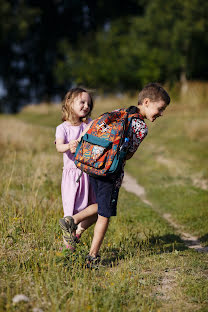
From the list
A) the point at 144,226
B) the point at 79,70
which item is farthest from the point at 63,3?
the point at 144,226

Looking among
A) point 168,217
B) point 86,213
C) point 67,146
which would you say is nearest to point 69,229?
point 86,213

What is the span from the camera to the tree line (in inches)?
846

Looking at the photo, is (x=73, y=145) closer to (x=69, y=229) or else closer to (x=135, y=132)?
(x=135, y=132)

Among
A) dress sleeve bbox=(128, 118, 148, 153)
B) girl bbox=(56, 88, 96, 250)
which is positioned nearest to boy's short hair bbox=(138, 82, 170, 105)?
dress sleeve bbox=(128, 118, 148, 153)

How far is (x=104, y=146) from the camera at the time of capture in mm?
3369

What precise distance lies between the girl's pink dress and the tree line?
18.1m

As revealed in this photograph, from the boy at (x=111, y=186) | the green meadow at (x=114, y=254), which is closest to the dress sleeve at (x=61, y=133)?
the boy at (x=111, y=186)

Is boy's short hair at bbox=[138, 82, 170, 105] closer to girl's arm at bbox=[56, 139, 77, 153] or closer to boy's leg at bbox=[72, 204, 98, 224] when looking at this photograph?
girl's arm at bbox=[56, 139, 77, 153]

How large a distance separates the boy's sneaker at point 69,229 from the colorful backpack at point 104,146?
541 millimetres

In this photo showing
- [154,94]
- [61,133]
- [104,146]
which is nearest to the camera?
[104,146]

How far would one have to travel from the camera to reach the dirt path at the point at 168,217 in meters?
4.94

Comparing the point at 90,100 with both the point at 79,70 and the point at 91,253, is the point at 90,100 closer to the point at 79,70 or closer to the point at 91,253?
the point at 91,253

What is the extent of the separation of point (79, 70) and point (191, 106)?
14046mm

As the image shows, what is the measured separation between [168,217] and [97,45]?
27.1 meters
